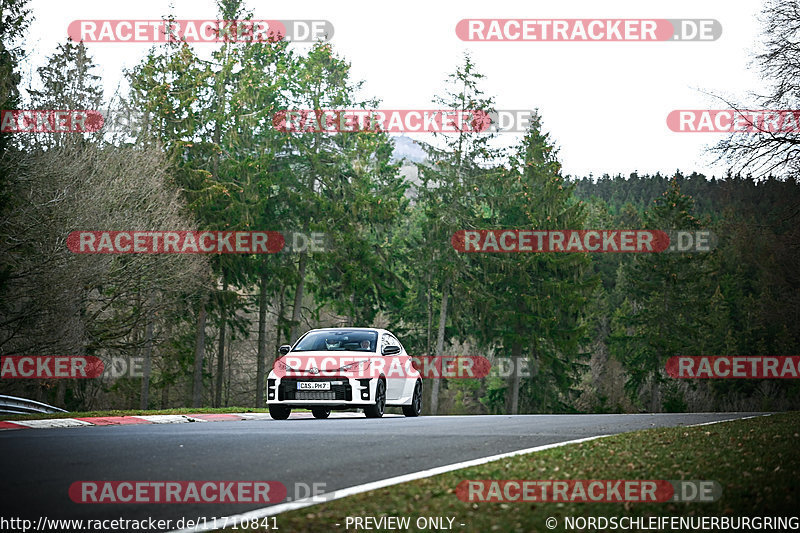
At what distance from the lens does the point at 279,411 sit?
19.5 metres

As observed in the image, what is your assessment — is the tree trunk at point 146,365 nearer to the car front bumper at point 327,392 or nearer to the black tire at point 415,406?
the black tire at point 415,406

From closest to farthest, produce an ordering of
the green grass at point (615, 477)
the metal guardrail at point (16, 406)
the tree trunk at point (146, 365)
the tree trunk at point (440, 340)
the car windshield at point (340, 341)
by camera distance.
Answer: the green grass at point (615, 477), the car windshield at point (340, 341), the metal guardrail at point (16, 406), the tree trunk at point (146, 365), the tree trunk at point (440, 340)

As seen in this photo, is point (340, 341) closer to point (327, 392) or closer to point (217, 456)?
point (327, 392)

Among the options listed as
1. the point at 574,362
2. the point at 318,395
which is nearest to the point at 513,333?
the point at 574,362

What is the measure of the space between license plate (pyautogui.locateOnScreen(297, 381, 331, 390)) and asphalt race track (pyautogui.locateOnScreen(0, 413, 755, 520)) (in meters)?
3.20

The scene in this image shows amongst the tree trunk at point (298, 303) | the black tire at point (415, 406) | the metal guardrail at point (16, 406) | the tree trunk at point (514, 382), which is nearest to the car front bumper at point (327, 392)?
the black tire at point (415, 406)

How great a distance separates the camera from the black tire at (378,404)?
19.3 m

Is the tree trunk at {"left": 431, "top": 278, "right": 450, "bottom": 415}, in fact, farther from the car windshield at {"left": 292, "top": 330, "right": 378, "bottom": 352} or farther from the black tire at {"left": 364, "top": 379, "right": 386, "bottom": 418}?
the black tire at {"left": 364, "top": 379, "right": 386, "bottom": 418}

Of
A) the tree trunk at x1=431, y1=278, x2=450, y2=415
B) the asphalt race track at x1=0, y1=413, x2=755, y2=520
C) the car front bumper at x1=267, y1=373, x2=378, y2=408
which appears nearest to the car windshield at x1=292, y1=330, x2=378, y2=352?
the car front bumper at x1=267, y1=373, x2=378, y2=408

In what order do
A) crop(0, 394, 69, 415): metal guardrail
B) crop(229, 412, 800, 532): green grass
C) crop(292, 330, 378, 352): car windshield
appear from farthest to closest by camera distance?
crop(0, 394, 69, 415): metal guardrail, crop(292, 330, 378, 352): car windshield, crop(229, 412, 800, 532): green grass

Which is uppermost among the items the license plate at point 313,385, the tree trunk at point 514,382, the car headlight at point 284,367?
the car headlight at point 284,367

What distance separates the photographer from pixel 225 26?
4634cm

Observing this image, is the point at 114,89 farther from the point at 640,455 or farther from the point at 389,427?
the point at 640,455

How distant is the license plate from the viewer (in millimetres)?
18703
